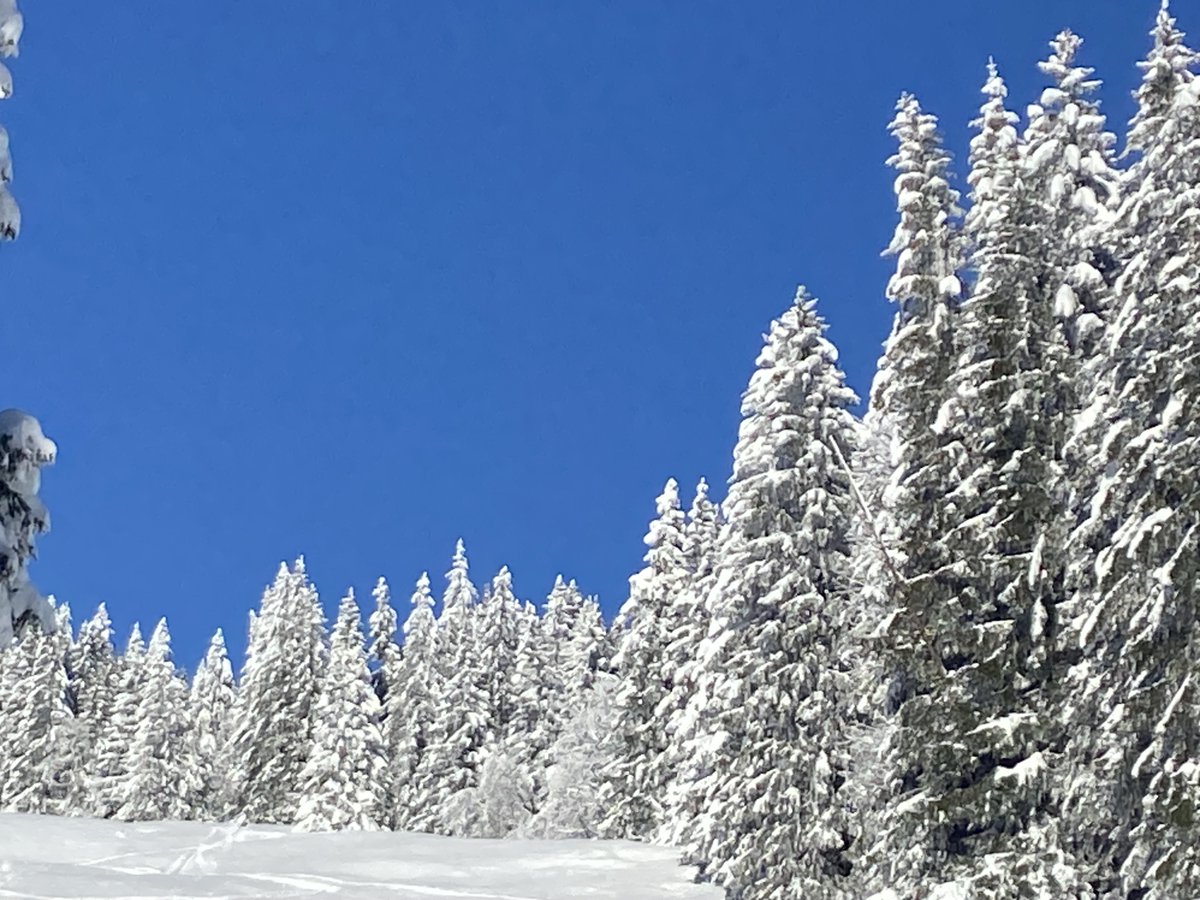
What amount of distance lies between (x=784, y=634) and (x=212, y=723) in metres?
74.6

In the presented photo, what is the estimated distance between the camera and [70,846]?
57562mm

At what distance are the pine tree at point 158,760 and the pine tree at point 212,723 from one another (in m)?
2.13

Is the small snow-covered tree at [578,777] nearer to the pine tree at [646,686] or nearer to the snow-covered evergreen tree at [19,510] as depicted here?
the pine tree at [646,686]

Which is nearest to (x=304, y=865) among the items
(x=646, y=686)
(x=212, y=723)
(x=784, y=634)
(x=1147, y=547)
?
(x=646, y=686)

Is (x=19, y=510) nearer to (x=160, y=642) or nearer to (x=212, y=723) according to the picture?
(x=160, y=642)

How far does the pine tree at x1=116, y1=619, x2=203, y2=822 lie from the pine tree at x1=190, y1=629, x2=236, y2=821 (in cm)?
213

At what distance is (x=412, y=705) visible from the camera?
8406cm

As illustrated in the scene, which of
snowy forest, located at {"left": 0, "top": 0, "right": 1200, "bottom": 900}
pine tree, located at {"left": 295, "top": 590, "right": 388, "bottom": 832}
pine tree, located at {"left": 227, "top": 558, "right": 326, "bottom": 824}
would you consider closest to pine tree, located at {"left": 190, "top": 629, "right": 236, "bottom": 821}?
pine tree, located at {"left": 227, "top": 558, "right": 326, "bottom": 824}

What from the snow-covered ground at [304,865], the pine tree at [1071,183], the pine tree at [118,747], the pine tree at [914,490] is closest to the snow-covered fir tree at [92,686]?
the pine tree at [118,747]

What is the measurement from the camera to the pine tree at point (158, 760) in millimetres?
78562

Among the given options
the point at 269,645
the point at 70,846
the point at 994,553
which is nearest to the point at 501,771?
the point at 269,645

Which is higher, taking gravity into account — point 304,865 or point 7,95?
point 7,95

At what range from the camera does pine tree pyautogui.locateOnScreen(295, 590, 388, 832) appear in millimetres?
71062

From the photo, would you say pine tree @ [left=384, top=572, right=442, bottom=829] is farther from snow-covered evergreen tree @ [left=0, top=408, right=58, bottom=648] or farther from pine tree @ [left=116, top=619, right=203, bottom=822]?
snow-covered evergreen tree @ [left=0, top=408, right=58, bottom=648]
